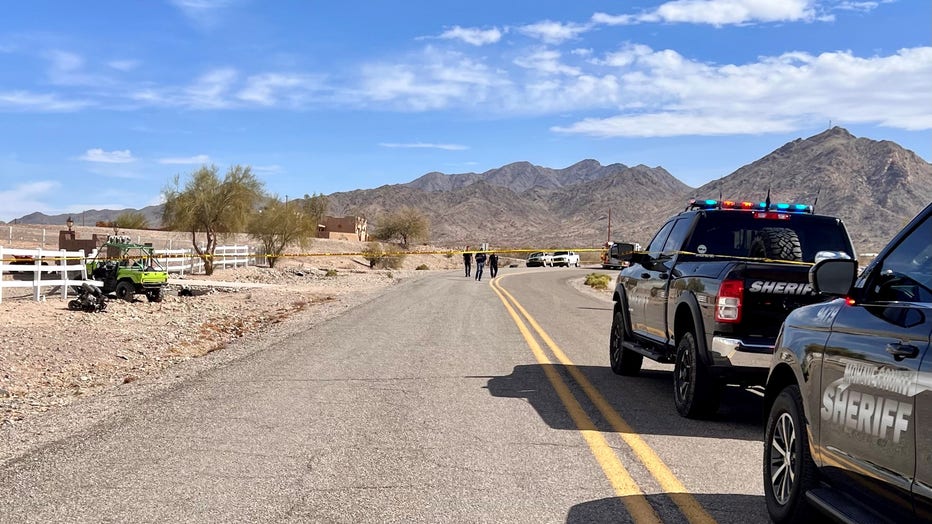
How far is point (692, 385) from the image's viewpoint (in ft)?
26.3

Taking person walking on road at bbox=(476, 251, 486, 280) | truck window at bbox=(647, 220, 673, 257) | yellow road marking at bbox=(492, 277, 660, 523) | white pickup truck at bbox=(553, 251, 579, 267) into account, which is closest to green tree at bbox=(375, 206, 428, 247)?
white pickup truck at bbox=(553, 251, 579, 267)

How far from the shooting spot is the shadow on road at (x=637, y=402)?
786 cm

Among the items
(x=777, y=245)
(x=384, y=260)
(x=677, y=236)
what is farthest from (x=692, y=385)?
(x=384, y=260)

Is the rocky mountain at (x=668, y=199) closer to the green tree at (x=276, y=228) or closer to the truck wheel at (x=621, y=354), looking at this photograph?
the green tree at (x=276, y=228)

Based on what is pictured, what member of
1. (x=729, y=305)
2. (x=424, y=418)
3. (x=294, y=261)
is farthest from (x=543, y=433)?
(x=294, y=261)

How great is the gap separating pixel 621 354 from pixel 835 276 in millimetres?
6629

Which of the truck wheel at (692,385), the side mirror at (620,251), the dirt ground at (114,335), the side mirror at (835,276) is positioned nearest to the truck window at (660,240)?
the side mirror at (620,251)

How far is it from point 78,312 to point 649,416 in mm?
15313

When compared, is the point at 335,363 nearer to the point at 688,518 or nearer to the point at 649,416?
the point at 649,416

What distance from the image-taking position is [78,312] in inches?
767

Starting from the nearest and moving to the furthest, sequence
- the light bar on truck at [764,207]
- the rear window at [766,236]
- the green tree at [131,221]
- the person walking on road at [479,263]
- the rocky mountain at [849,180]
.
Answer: the rear window at [766,236] → the light bar on truck at [764,207] → the person walking on road at [479,263] → the green tree at [131,221] → the rocky mountain at [849,180]

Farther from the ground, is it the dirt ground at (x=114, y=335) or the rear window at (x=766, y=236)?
the rear window at (x=766, y=236)

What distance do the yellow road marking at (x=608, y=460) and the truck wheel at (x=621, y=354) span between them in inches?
33.7

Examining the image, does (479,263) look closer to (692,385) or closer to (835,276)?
(692,385)
